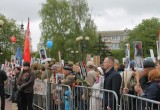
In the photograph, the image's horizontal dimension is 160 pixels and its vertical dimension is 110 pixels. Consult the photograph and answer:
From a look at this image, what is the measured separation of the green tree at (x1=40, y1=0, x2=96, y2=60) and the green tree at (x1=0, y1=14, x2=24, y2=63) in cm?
1053

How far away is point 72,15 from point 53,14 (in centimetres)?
Result: 393

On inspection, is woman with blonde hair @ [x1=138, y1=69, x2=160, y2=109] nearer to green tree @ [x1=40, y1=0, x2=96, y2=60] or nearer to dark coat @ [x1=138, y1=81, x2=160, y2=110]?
dark coat @ [x1=138, y1=81, x2=160, y2=110]

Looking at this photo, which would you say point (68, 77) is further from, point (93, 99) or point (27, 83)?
point (93, 99)

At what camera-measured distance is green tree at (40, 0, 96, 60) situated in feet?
212

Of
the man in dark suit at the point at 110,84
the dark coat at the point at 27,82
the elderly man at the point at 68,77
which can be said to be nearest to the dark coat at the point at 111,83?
the man in dark suit at the point at 110,84

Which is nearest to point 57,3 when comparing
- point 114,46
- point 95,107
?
point 95,107

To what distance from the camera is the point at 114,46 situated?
16950cm

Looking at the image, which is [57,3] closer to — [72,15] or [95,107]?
[72,15]

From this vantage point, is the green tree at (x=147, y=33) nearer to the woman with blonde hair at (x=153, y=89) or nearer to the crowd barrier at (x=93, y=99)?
the crowd barrier at (x=93, y=99)

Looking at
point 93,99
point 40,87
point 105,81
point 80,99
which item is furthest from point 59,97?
point 105,81

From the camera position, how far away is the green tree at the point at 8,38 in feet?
250

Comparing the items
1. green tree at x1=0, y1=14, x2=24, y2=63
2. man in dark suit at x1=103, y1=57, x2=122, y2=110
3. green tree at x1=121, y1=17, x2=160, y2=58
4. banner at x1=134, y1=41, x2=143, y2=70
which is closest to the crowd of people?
man in dark suit at x1=103, y1=57, x2=122, y2=110

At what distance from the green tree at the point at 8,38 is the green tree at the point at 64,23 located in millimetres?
10529

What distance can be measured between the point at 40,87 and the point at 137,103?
5946 mm
